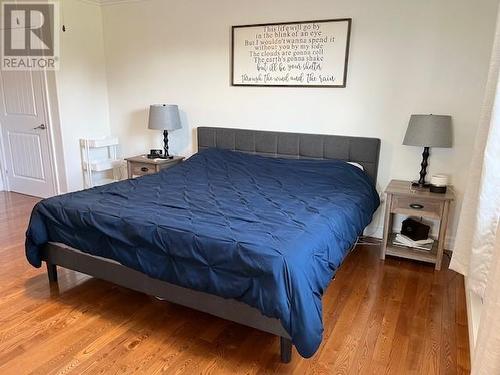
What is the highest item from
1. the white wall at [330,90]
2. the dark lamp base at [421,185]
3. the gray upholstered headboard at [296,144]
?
the white wall at [330,90]

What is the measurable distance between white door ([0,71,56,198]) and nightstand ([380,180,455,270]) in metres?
3.81

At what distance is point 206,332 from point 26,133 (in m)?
3.75

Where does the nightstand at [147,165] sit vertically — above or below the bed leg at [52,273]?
above

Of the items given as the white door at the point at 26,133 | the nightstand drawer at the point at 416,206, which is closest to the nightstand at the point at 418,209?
the nightstand drawer at the point at 416,206

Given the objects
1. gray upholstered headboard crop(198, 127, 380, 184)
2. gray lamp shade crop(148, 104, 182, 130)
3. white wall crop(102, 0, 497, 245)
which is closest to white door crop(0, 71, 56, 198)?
white wall crop(102, 0, 497, 245)

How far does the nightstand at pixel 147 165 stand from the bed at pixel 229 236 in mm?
744

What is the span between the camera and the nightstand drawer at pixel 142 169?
400 centimetres

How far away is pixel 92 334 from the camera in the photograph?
2.04 m

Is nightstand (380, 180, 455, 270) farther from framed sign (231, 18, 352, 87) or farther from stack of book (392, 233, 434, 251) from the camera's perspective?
framed sign (231, 18, 352, 87)

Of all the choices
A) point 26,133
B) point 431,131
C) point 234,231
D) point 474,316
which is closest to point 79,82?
point 26,133

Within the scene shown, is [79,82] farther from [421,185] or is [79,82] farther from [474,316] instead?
[474,316]

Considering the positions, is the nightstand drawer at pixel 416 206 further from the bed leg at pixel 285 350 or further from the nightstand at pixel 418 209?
the bed leg at pixel 285 350

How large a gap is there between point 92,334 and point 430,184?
2629 mm

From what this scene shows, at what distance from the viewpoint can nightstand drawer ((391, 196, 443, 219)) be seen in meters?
2.79
